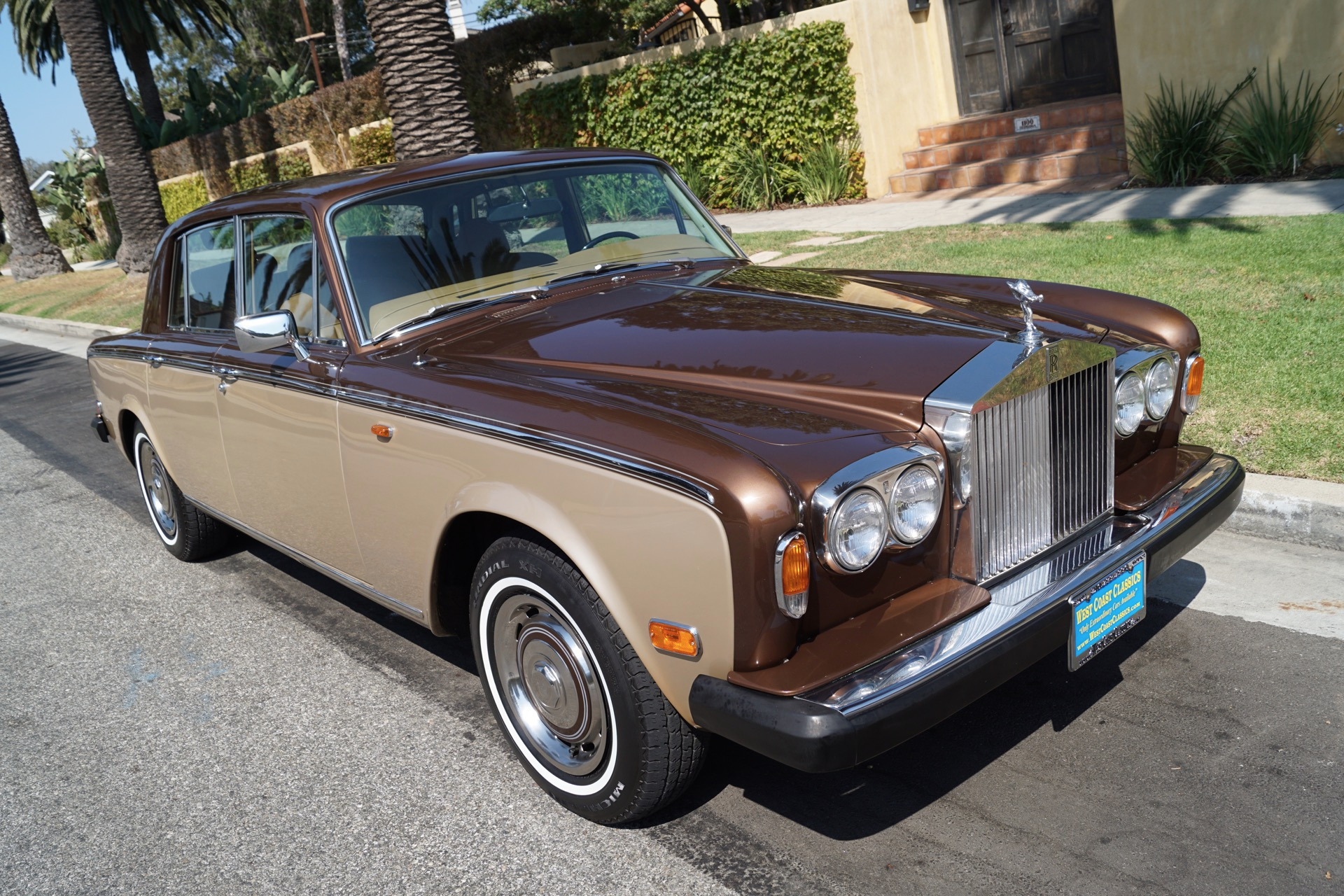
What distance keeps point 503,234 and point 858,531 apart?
77.9 inches

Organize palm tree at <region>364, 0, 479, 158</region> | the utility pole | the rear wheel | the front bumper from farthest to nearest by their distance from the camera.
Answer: the utility pole
palm tree at <region>364, 0, 479, 158</region>
the rear wheel
the front bumper

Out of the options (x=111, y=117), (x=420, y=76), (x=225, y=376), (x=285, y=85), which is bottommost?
(x=225, y=376)

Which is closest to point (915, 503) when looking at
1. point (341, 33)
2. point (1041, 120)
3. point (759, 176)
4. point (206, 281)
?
point (206, 281)

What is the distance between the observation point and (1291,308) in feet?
20.0

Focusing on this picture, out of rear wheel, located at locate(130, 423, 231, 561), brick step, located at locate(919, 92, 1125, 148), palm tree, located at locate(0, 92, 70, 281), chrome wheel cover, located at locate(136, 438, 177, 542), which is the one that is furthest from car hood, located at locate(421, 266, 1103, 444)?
palm tree, located at locate(0, 92, 70, 281)

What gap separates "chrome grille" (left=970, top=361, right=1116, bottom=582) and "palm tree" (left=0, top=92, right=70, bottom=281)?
2428 centimetres

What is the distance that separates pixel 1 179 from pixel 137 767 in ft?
75.5

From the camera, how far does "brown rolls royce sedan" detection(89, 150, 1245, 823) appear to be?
2.37m

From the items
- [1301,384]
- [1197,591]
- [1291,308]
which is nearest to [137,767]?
[1197,591]

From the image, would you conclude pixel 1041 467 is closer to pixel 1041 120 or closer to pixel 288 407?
pixel 288 407

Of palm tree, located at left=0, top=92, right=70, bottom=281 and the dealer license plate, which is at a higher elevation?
palm tree, located at left=0, top=92, right=70, bottom=281

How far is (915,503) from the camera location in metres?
2.52

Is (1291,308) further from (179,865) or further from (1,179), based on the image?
(1,179)

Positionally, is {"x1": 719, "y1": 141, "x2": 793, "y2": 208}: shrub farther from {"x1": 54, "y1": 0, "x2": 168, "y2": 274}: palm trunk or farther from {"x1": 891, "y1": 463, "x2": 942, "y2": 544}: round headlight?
{"x1": 891, "y1": 463, "x2": 942, "y2": 544}: round headlight
